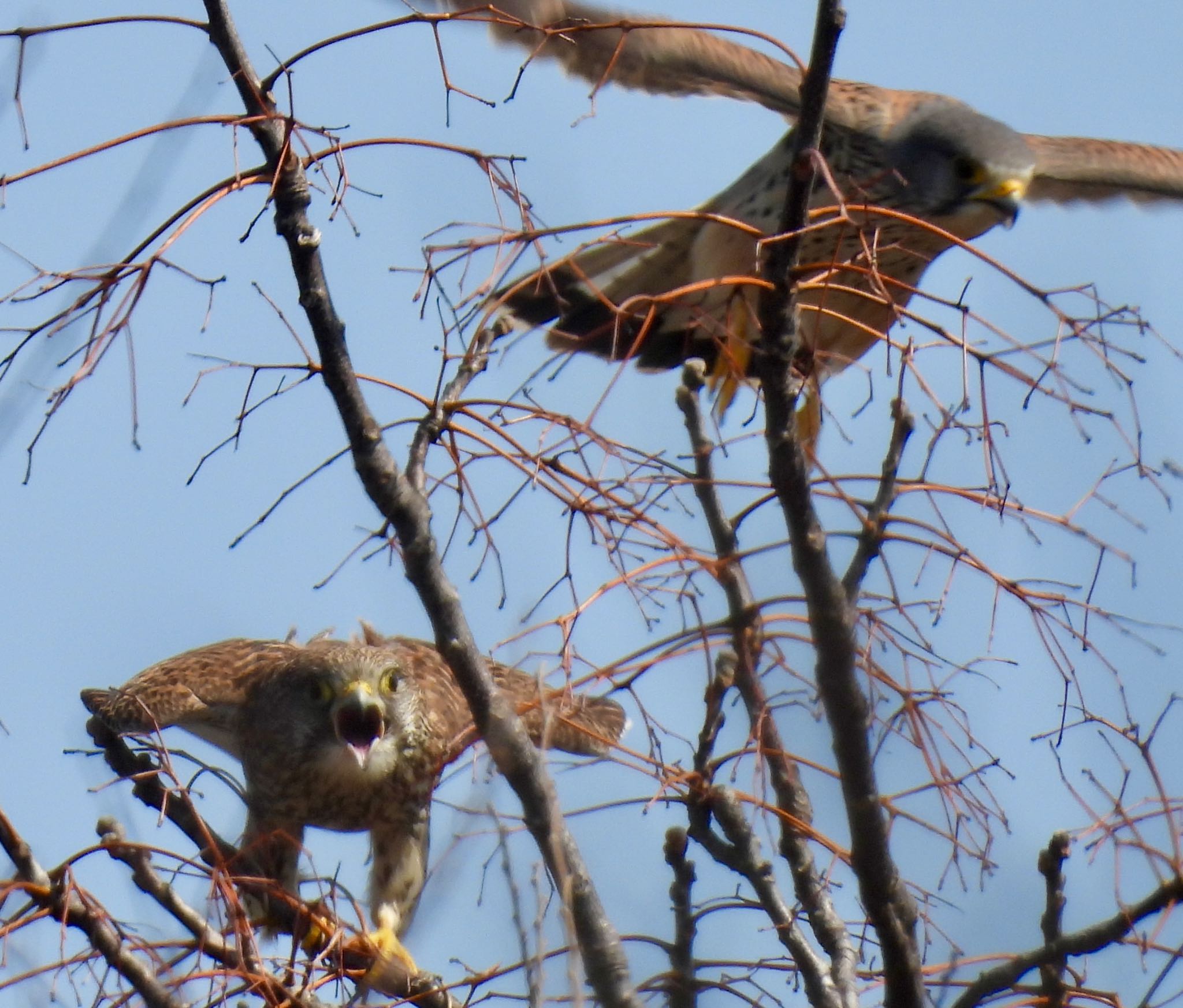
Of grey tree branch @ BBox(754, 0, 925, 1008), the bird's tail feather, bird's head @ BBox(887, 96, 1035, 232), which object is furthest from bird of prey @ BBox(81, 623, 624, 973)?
bird's head @ BBox(887, 96, 1035, 232)

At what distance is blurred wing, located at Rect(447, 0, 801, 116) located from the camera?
16.8 ft

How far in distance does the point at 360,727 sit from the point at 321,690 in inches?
7.1

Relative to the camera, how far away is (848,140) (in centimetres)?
607

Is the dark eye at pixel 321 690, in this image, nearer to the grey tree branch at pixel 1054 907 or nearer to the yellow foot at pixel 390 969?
the yellow foot at pixel 390 969

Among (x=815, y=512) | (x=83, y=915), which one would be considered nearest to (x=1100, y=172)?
(x=815, y=512)

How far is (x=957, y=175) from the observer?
6.03 m

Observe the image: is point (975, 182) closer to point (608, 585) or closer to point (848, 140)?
point (848, 140)

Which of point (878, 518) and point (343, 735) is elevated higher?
point (343, 735)

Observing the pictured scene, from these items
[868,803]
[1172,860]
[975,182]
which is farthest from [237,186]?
[975,182]

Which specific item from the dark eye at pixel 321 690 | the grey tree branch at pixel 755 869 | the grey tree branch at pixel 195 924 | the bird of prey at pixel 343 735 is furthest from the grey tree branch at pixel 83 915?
the dark eye at pixel 321 690

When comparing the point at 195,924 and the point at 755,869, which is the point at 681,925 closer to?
the point at 755,869

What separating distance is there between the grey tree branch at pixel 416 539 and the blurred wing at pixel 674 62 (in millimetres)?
2573

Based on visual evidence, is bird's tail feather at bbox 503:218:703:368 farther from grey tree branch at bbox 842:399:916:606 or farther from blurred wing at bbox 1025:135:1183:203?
grey tree branch at bbox 842:399:916:606

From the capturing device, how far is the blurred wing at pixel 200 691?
15.0 ft
